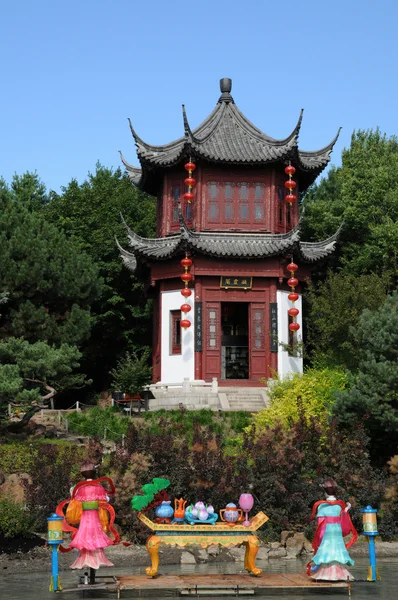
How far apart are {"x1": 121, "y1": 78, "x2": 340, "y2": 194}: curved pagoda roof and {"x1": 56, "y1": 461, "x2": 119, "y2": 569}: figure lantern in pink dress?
55.2ft

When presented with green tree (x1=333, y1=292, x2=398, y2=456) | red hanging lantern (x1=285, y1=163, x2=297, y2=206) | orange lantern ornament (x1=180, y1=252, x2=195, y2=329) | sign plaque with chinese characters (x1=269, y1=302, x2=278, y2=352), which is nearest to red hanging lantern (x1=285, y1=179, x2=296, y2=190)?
red hanging lantern (x1=285, y1=163, x2=297, y2=206)

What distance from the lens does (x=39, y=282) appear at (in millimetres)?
25859

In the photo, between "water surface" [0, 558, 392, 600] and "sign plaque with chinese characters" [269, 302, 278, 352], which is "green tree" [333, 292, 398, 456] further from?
"sign plaque with chinese characters" [269, 302, 278, 352]

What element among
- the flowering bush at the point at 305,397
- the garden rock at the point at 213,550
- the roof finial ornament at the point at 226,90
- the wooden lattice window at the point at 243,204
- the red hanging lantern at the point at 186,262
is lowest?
the garden rock at the point at 213,550

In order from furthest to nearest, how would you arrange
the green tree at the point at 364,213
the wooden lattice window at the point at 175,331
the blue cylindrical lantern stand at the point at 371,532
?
the green tree at the point at 364,213
the wooden lattice window at the point at 175,331
the blue cylindrical lantern stand at the point at 371,532

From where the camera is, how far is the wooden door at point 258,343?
89.7 feet

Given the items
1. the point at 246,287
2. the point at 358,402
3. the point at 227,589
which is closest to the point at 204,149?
the point at 246,287

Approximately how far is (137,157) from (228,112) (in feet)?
12.7

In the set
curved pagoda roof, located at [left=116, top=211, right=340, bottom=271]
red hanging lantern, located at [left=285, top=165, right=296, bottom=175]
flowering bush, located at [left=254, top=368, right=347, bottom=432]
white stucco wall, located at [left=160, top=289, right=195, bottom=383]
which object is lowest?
flowering bush, located at [left=254, top=368, right=347, bottom=432]

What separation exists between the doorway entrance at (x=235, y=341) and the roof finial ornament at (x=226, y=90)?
24.8 feet

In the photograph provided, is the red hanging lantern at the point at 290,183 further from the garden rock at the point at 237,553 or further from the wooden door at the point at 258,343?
the garden rock at the point at 237,553

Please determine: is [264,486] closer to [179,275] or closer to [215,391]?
[215,391]

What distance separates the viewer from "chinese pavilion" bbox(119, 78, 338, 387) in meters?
27.3

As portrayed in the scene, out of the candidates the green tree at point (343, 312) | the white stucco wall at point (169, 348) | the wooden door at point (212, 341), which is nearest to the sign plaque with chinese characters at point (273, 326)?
the wooden door at point (212, 341)
